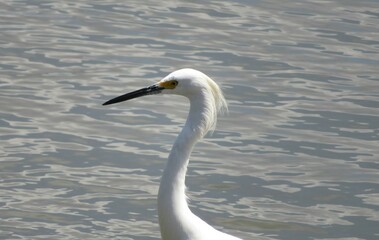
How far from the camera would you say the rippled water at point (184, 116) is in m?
8.87

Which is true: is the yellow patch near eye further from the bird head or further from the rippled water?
the rippled water

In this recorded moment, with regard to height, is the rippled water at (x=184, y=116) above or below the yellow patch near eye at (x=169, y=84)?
below

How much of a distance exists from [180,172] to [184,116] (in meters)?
4.19

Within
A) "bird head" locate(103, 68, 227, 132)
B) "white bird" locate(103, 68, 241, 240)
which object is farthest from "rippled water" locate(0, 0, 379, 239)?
"bird head" locate(103, 68, 227, 132)

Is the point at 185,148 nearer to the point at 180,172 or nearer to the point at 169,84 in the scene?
the point at 180,172

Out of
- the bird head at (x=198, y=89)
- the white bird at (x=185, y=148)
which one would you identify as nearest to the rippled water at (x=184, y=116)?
the white bird at (x=185, y=148)

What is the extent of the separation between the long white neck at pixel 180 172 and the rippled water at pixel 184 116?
5.36ft

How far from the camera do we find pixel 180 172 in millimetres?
6789

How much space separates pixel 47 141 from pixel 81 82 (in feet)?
5.61

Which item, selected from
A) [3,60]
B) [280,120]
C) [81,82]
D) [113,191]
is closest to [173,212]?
[113,191]

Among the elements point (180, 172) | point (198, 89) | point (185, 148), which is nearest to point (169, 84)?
point (198, 89)

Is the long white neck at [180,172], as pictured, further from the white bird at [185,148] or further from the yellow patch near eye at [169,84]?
the yellow patch near eye at [169,84]

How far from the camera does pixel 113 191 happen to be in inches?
362

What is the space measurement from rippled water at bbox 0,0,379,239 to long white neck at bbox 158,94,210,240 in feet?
5.36
